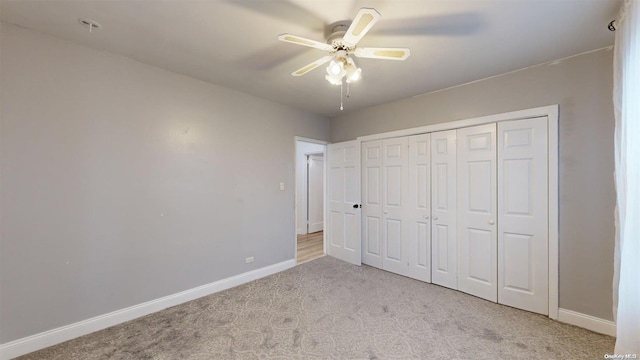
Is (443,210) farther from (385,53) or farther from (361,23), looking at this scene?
(361,23)

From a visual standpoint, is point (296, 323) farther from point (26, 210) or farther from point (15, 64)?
point (15, 64)

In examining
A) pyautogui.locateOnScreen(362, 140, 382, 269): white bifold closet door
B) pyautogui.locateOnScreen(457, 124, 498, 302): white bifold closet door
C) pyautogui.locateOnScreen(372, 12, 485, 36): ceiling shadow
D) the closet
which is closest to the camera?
pyautogui.locateOnScreen(372, 12, 485, 36): ceiling shadow

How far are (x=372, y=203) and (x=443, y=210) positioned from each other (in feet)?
3.49

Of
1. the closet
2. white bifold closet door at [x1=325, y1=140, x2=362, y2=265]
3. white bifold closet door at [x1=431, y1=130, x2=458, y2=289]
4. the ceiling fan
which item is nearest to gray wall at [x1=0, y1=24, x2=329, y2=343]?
white bifold closet door at [x1=325, y1=140, x2=362, y2=265]

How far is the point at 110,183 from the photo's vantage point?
90.5 inches

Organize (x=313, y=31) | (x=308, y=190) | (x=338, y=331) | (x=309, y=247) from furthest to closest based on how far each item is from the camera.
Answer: (x=308, y=190), (x=309, y=247), (x=338, y=331), (x=313, y=31)

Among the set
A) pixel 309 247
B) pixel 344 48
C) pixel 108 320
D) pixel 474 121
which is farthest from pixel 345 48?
pixel 309 247

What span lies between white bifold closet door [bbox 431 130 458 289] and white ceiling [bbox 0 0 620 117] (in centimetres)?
84

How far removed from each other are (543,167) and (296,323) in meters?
2.91

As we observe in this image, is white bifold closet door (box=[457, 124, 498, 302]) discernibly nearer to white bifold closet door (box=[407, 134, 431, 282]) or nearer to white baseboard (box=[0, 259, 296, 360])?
white bifold closet door (box=[407, 134, 431, 282])

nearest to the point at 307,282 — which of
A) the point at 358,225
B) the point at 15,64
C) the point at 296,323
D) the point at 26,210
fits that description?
the point at 296,323

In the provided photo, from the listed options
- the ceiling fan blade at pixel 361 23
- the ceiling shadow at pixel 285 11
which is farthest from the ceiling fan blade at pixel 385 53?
the ceiling shadow at pixel 285 11

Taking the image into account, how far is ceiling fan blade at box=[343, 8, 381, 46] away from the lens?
1.31 m

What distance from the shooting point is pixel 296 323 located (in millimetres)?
2338
